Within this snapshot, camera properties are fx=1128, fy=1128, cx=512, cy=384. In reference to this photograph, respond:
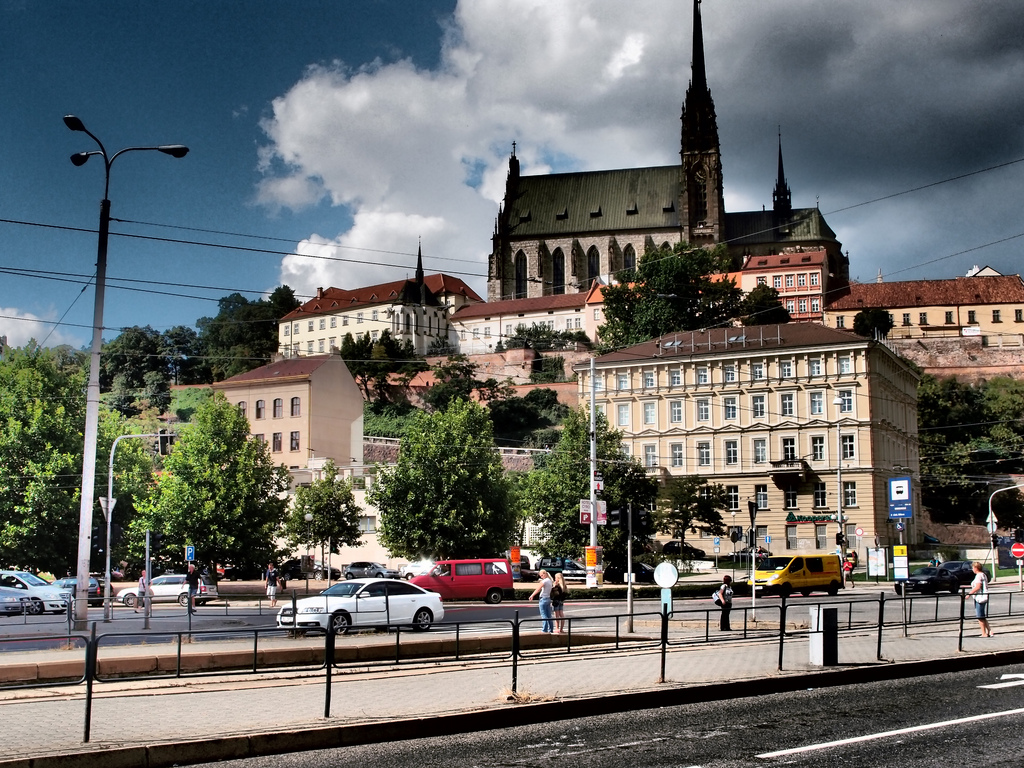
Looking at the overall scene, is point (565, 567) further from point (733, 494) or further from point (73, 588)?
point (73, 588)

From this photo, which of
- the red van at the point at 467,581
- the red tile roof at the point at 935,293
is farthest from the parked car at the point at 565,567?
the red tile roof at the point at 935,293

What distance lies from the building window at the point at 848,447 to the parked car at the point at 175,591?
44.9 metres

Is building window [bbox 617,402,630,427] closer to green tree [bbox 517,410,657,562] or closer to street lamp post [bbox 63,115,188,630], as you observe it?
green tree [bbox 517,410,657,562]

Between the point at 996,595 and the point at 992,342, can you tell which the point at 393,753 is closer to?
the point at 996,595

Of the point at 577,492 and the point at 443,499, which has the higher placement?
the point at 577,492

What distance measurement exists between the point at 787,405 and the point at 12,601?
5544cm

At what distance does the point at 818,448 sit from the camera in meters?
77.2

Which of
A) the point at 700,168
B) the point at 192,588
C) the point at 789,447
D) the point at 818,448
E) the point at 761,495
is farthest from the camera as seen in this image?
the point at 700,168

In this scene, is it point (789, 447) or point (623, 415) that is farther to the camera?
point (623, 415)

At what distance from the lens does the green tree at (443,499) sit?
59.9 metres

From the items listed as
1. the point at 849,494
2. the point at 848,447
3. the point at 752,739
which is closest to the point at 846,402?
the point at 848,447

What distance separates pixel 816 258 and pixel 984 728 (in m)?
146

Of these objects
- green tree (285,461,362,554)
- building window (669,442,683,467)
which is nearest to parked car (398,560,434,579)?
green tree (285,461,362,554)

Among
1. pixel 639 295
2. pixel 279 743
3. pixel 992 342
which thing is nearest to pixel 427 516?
pixel 279 743
